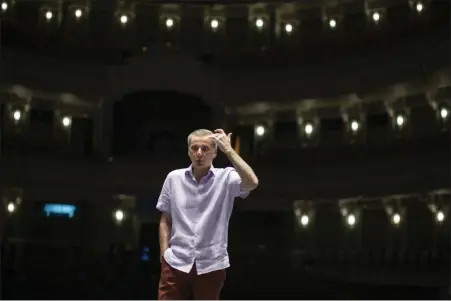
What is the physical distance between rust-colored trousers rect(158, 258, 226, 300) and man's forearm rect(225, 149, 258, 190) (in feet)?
1.90

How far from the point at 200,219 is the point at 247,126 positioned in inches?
918

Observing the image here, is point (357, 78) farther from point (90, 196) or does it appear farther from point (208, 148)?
point (208, 148)

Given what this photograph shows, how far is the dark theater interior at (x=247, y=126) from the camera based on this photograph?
868 inches

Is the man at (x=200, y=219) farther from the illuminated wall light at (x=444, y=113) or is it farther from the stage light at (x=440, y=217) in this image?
the illuminated wall light at (x=444, y=113)

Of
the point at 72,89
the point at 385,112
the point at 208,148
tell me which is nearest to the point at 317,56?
the point at 385,112

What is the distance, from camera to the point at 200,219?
3875 mm

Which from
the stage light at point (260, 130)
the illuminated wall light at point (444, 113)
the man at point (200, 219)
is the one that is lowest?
the man at point (200, 219)

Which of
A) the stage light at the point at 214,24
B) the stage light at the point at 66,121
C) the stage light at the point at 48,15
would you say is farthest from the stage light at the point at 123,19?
the stage light at the point at 66,121

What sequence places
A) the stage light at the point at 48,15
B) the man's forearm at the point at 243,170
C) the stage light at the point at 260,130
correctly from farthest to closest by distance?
the stage light at the point at 260,130, the stage light at the point at 48,15, the man's forearm at the point at 243,170

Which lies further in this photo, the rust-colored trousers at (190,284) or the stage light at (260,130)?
the stage light at (260,130)

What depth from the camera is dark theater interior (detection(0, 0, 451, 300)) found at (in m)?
22.0

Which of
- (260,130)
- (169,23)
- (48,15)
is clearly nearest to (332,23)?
(260,130)

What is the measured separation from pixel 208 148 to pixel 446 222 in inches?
749

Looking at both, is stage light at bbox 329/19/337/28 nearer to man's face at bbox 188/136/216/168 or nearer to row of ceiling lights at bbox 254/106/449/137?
row of ceiling lights at bbox 254/106/449/137
